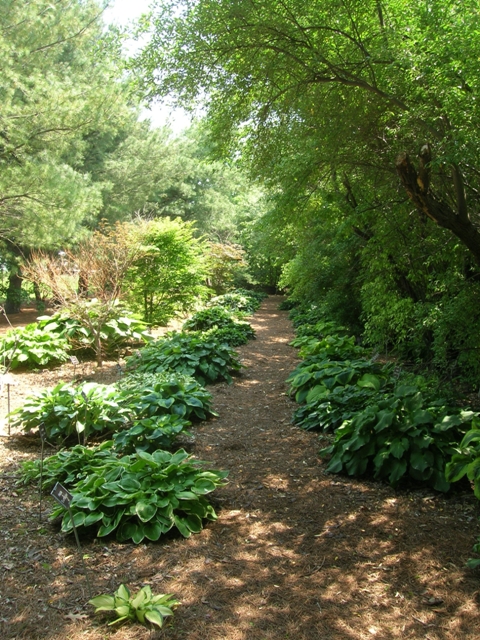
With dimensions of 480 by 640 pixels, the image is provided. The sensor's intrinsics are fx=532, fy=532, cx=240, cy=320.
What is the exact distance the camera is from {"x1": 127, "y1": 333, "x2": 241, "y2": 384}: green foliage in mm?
6916

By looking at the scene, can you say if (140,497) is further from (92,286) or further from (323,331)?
(323,331)

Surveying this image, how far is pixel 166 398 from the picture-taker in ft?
17.1

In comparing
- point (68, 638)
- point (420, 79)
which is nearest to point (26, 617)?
point (68, 638)

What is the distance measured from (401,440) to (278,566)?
1418 mm

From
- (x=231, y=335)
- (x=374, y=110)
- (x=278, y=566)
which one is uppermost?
(x=374, y=110)

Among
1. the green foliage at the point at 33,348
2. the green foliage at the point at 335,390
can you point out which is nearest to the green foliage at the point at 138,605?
the green foliage at the point at 335,390

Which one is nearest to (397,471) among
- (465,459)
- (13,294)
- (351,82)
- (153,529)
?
(465,459)

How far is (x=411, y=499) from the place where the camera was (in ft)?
11.7

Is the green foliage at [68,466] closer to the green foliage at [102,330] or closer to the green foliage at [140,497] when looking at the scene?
the green foliage at [140,497]

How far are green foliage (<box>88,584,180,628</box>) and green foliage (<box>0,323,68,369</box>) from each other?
20.2 ft

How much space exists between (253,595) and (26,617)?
3.40ft

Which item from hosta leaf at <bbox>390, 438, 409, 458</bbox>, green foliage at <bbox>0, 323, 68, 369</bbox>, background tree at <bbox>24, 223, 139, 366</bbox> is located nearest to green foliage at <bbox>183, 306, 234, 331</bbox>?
background tree at <bbox>24, 223, 139, 366</bbox>

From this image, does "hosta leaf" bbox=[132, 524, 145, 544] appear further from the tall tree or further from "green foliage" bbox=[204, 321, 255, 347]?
"green foliage" bbox=[204, 321, 255, 347]

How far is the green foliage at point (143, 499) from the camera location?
3.08 meters
